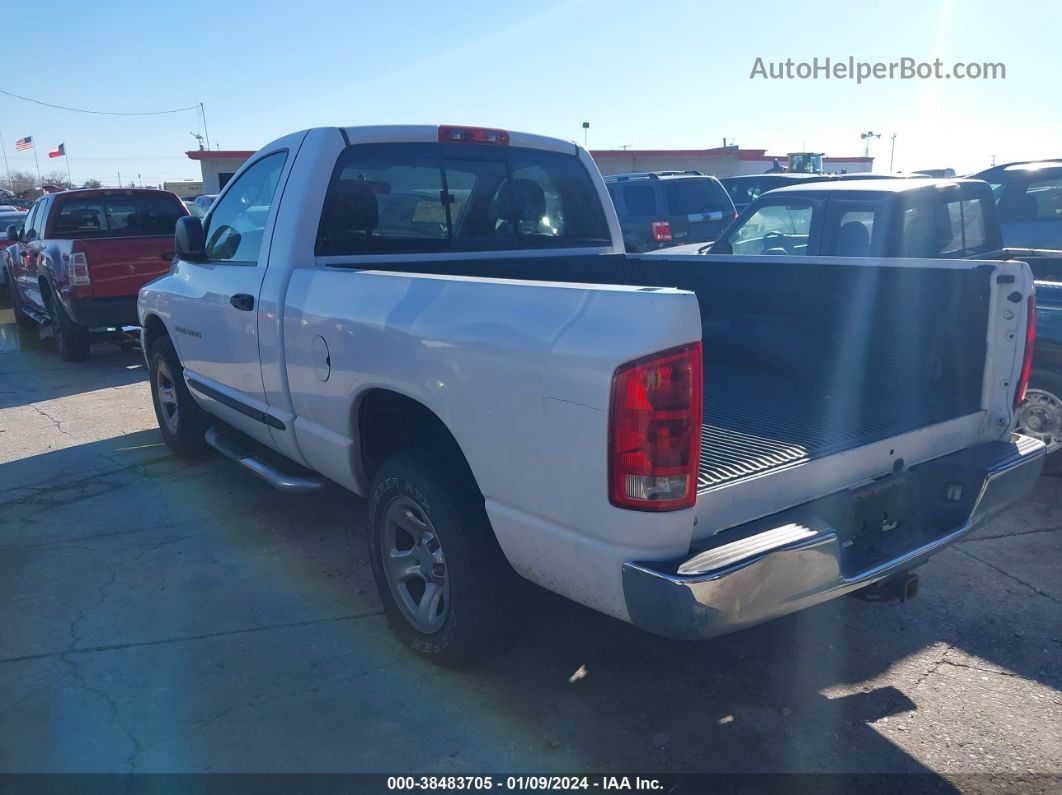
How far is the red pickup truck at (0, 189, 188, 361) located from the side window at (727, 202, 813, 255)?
5.94 metres

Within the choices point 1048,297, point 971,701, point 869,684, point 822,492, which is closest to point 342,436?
point 822,492

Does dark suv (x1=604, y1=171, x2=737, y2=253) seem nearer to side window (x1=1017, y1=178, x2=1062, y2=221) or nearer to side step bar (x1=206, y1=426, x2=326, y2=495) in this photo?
side window (x1=1017, y1=178, x2=1062, y2=221)

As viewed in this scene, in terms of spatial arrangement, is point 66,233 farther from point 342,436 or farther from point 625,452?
point 625,452

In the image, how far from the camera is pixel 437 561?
3.26 meters

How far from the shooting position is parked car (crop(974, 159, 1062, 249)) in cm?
823

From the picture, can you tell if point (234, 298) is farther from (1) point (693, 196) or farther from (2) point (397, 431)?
(1) point (693, 196)

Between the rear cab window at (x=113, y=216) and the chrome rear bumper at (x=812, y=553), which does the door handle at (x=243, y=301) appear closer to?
the chrome rear bumper at (x=812, y=553)

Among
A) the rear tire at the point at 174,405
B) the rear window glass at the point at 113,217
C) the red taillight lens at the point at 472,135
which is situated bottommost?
the rear tire at the point at 174,405

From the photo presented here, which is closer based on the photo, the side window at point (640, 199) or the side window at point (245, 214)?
the side window at point (245, 214)

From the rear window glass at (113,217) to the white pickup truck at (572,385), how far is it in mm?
6027

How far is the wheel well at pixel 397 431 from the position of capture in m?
3.30

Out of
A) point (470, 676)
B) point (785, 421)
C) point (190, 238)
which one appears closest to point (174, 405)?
point (190, 238)

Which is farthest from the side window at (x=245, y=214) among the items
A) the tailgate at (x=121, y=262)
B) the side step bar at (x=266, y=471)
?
the tailgate at (x=121, y=262)

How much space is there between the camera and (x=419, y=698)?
3.22 meters
